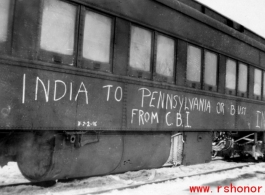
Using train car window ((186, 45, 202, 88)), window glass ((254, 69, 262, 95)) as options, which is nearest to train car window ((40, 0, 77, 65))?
train car window ((186, 45, 202, 88))

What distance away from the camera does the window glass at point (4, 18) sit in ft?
11.1

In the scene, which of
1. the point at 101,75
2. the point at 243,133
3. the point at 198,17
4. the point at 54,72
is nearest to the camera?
the point at 54,72

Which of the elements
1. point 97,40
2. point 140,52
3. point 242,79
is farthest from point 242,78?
point 97,40

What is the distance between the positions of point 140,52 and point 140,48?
0.21 ft

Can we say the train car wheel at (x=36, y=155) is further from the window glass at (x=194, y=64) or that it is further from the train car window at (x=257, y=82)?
→ the train car window at (x=257, y=82)

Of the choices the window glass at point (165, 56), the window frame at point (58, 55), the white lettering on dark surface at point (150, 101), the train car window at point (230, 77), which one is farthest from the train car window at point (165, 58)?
the train car window at point (230, 77)

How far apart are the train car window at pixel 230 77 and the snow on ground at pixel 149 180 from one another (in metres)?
1.84

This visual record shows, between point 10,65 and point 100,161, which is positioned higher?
point 10,65

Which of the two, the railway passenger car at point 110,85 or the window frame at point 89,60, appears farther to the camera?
the window frame at point 89,60

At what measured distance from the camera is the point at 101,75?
430 centimetres

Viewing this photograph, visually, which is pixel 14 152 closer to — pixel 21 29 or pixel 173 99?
pixel 21 29

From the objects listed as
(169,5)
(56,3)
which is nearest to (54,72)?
(56,3)

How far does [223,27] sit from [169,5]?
1973mm

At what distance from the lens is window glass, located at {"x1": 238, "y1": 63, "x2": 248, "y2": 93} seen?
7.51 m
